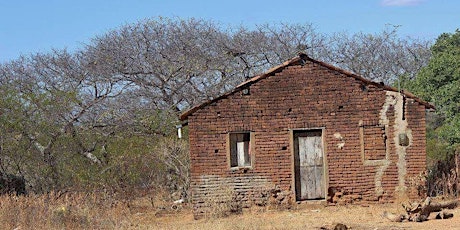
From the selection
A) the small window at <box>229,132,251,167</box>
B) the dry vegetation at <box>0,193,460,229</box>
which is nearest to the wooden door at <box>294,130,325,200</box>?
the dry vegetation at <box>0,193,460,229</box>

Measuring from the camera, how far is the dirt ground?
13.0 metres

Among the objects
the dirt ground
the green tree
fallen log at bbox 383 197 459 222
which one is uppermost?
the green tree

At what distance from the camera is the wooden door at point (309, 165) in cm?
1645

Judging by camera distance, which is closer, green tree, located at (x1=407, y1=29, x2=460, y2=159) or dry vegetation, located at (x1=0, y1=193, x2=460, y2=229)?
dry vegetation, located at (x1=0, y1=193, x2=460, y2=229)

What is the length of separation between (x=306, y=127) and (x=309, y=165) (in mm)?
995

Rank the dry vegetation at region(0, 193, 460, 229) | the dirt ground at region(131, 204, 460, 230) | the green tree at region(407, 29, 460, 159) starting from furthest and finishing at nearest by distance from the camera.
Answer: the green tree at region(407, 29, 460, 159)
the dirt ground at region(131, 204, 460, 230)
the dry vegetation at region(0, 193, 460, 229)

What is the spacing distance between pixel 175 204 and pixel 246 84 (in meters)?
4.51

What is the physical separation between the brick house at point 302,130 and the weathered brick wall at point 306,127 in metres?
0.02

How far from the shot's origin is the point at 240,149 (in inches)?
645

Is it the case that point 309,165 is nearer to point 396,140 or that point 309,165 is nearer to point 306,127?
point 306,127

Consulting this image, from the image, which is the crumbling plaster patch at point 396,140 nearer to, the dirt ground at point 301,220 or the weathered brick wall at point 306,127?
the weathered brick wall at point 306,127

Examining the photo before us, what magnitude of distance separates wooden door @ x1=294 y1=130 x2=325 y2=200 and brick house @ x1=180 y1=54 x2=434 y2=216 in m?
0.18

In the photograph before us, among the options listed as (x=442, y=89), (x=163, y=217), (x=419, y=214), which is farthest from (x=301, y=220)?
(x=442, y=89)

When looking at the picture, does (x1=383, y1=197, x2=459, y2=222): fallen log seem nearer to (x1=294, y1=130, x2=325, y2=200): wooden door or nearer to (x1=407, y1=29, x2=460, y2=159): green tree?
(x1=294, y1=130, x2=325, y2=200): wooden door
